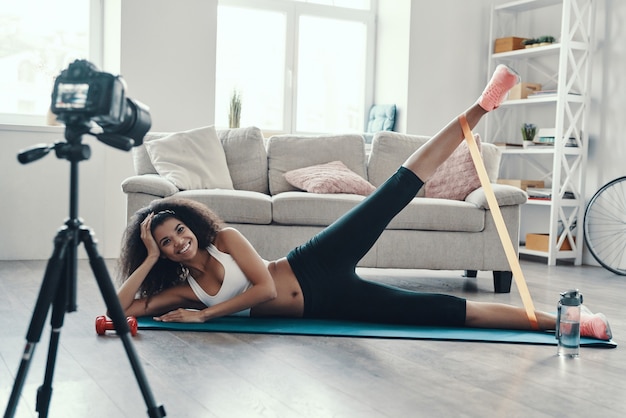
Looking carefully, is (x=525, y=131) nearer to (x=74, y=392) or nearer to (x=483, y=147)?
(x=483, y=147)

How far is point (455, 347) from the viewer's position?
250 cm

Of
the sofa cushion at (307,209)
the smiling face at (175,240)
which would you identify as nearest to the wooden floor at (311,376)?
the smiling face at (175,240)

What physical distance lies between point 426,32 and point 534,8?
0.92 metres

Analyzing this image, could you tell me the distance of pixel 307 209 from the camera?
152 inches

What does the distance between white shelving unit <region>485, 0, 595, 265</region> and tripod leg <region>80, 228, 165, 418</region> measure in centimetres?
446

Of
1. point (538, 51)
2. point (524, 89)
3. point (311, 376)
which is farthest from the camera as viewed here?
point (524, 89)

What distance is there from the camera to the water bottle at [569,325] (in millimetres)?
2412

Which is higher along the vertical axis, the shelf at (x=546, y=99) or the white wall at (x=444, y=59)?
the white wall at (x=444, y=59)

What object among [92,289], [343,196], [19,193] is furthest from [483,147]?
[19,193]

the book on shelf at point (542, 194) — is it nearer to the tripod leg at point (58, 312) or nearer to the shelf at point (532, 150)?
the shelf at point (532, 150)

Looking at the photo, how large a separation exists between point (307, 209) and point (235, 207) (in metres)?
0.37

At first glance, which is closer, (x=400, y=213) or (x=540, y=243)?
(x=400, y=213)

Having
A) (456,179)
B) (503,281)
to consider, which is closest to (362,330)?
(503,281)

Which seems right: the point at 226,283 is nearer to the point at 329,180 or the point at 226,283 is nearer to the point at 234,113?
the point at 329,180
